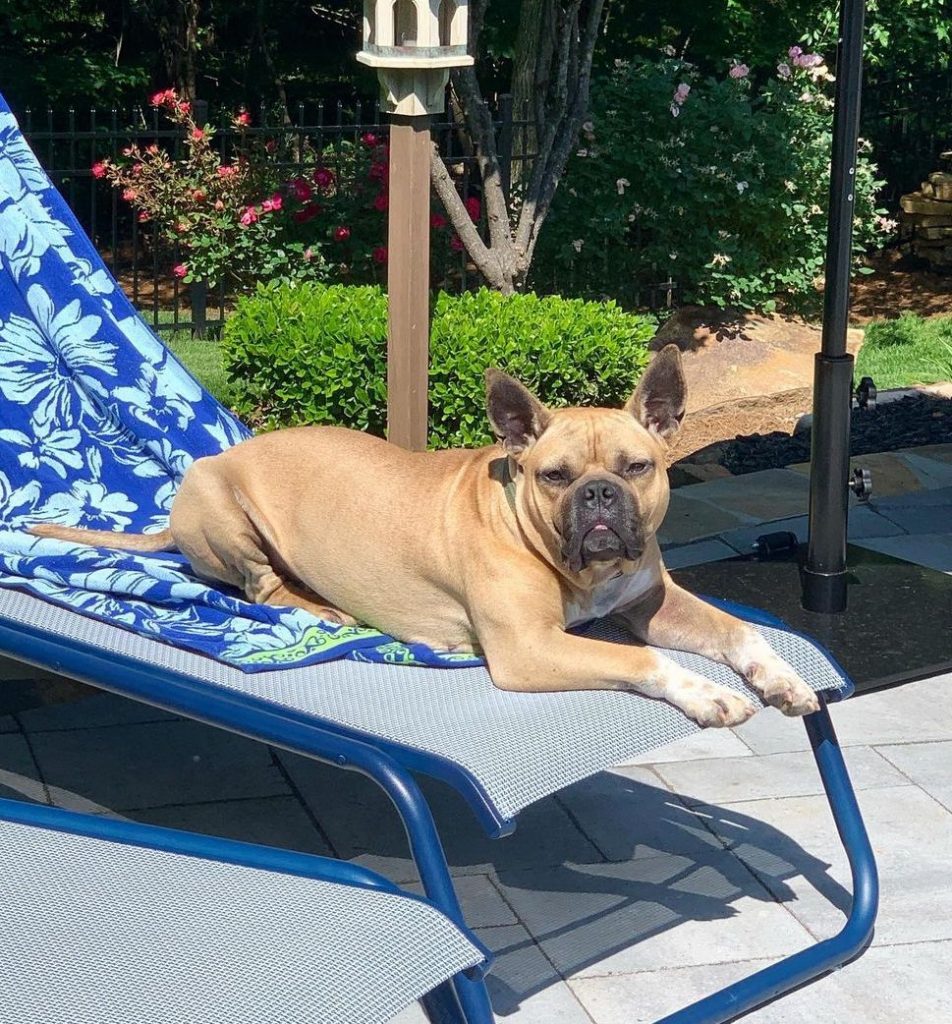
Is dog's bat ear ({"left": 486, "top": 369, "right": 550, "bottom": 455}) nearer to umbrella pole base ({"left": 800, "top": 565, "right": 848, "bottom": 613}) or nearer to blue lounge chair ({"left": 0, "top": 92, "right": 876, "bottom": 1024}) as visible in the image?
blue lounge chair ({"left": 0, "top": 92, "right": 876, "bottom": 1024})

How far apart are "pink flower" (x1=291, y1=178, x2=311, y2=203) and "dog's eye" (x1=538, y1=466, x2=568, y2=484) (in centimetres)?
792

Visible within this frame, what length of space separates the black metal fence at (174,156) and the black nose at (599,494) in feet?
22.5

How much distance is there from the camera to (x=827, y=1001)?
3.30 m

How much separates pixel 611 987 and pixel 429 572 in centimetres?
102

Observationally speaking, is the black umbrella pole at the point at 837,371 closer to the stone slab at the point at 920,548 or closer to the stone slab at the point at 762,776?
the stone slab at the point at 920,548

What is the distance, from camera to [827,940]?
11.2 feet

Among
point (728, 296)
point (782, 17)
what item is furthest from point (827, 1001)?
point (782, 17)

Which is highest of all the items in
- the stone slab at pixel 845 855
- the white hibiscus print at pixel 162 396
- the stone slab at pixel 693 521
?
the white hibiscus print at pixel 162 396

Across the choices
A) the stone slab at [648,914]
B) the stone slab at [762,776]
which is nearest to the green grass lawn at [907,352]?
the stone slab at [762,776]

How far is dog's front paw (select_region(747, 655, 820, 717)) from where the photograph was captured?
11.1ft

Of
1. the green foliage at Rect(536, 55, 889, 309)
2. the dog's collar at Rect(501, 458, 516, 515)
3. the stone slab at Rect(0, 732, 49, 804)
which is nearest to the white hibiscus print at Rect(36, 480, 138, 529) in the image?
the stone slab at Rect(0, 732, 49, 804)

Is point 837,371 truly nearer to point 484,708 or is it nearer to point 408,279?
point 408,279

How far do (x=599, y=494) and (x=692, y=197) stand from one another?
767 cm

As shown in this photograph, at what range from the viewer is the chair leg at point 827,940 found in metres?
3.14
